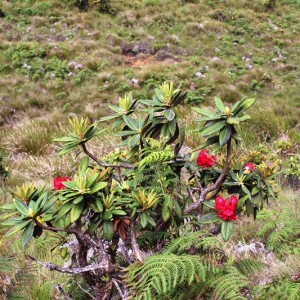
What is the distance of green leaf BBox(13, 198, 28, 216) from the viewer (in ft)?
5.11

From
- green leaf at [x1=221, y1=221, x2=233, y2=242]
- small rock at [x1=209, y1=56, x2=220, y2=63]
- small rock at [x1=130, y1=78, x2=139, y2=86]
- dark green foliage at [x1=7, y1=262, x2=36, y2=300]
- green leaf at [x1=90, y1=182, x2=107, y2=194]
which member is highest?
green leaf at [x1=90, y1=182, x2=107, y2=194]

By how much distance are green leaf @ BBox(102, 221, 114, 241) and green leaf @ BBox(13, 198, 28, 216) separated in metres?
0.31

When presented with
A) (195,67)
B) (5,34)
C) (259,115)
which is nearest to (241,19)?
(195,67)

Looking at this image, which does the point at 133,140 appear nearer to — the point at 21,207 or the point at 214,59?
the point at 21,207

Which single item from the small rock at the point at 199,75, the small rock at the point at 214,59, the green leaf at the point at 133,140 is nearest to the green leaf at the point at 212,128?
the green leaf at the point at 133,140

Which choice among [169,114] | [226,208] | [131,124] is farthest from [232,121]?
[131,124]

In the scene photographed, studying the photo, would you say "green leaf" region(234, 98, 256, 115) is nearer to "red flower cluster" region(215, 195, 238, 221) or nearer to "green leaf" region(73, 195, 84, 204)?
"red flower cluster" region(215, 195, 238, 221)

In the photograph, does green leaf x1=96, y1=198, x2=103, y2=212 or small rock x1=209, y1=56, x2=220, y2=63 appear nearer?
green leaf x1=96, y1=198, x2=103, y2=212

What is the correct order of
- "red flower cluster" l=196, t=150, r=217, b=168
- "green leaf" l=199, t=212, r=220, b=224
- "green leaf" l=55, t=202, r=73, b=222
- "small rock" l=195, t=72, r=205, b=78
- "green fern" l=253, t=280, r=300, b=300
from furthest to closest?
"small rock" l=195, t=72, r=205, b=78 → "red flower cluster" l=196, t=150, r=217, b=168 → "green leaf" l=199, t=212, r=220, b=224 → "green fern" l=253, t=280, r=300, b=300 → "green leaf" l=55, t=202, r=73, b=222

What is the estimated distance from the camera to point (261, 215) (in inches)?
118

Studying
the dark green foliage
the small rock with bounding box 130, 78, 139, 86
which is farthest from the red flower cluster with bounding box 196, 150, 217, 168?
the small rock with bounding box 130, 78, 139, 86

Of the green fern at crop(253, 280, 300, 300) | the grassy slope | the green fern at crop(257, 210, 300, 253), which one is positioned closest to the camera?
the green fern at crop(253, 280, 300, 300)

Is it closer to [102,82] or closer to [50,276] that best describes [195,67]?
[102,82]

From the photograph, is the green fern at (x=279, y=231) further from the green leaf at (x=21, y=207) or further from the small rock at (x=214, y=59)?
the small rock at (x=214, y=59)
